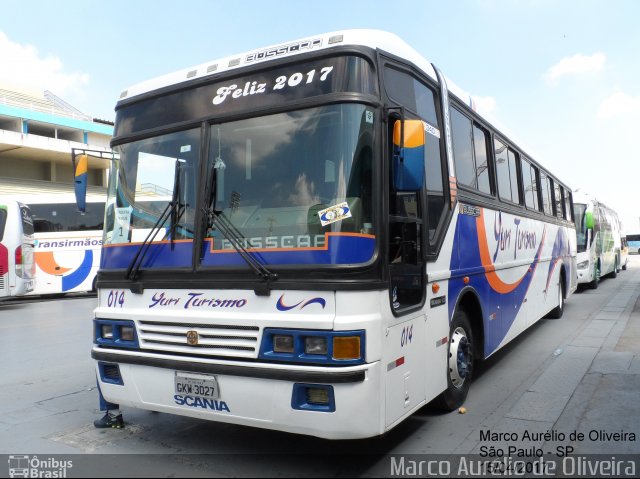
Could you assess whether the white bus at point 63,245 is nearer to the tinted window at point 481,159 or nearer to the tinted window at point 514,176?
the tinted window at point 514,176

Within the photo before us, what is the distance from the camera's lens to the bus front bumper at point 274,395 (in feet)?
11.2

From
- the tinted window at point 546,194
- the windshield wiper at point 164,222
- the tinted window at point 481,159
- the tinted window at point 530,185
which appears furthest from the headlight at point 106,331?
the tinted window at point 546,194

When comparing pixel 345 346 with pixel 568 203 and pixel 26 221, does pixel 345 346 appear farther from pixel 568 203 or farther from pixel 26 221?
pixel 26 221

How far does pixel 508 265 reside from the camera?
6.82 meters

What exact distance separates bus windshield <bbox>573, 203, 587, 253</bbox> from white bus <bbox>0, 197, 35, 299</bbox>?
16.1 m

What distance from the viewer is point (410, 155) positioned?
3.62 metres

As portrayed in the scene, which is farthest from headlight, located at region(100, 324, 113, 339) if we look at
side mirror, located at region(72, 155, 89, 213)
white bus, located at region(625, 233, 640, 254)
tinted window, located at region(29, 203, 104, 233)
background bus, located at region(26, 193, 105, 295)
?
white bus, located at region(625, 233, 640, 254)

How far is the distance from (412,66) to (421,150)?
1.12 m

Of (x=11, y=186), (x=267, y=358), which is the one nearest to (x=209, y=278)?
(x=267, y=358)

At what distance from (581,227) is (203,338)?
15.6m

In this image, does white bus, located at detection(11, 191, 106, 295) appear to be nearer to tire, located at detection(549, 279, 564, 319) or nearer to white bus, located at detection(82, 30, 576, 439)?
tire, located at detection(549, 279, 564, 319)

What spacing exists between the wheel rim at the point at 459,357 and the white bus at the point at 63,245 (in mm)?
15409

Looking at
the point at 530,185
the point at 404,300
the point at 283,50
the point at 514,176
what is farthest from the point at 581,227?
the point at 283,50

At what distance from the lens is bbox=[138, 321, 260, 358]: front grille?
366 centimetres
